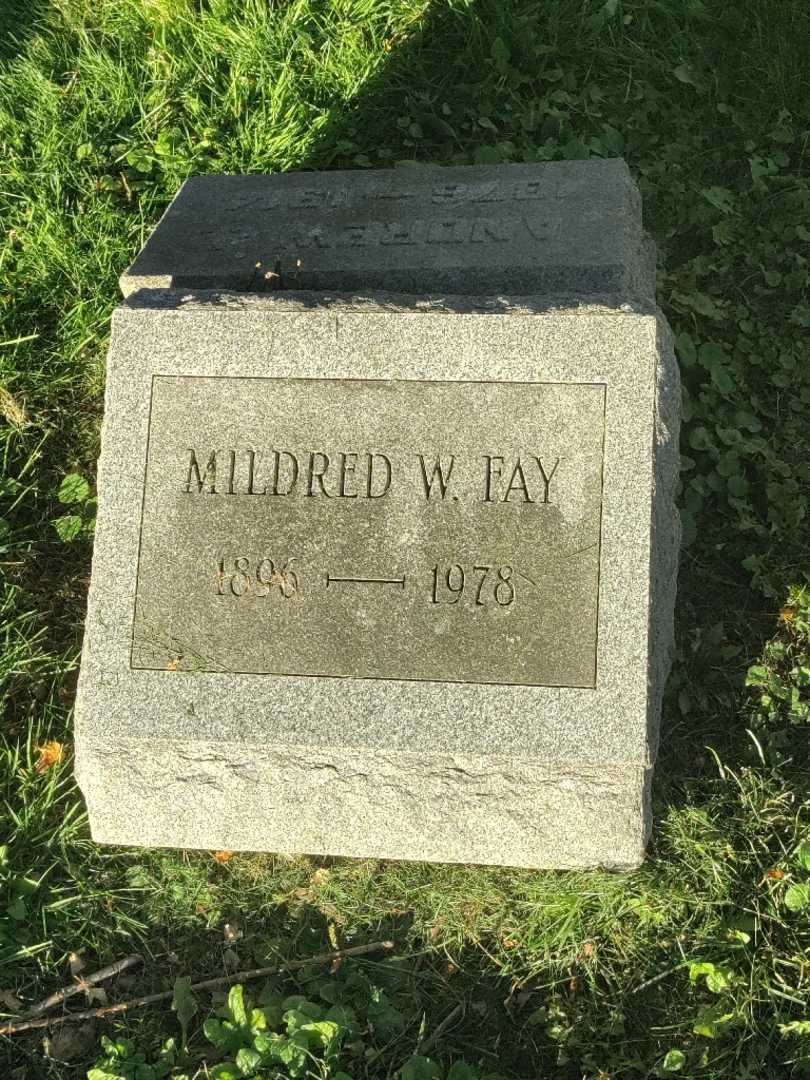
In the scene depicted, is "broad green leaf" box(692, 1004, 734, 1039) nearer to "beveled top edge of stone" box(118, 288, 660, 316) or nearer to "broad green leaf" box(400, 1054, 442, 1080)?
"broad green leaf" box(400, 1054, 442, 1080)

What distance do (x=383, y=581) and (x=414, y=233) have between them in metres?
1.13

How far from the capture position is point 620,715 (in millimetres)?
2686

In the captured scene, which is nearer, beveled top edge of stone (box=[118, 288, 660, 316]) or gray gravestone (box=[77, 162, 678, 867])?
gray gravestone (box=[77, 162, 678, 867])

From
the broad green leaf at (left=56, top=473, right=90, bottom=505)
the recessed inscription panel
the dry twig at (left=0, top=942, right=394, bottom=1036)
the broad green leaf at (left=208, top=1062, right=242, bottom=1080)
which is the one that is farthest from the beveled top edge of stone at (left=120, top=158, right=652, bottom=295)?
the broad green leaf at (left=208, top=1062, right=242, bottom=1080)

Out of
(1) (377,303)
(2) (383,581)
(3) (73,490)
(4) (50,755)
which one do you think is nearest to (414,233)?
(1) (377,303)

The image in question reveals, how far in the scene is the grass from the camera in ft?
9.86

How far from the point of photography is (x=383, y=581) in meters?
2.80

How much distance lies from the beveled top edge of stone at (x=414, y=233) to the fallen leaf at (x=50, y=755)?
131cm

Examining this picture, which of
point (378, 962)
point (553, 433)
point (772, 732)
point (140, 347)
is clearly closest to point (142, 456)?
point (140, 347)

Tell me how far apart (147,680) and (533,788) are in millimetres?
944

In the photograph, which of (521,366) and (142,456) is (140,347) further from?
(521,366)

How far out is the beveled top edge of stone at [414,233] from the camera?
321 cm

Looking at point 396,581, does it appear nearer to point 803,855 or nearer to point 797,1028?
point 803,855

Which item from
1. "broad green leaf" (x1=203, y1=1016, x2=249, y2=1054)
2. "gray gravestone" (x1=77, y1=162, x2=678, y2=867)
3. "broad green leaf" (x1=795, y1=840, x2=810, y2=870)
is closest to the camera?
"gray gravestone" (x1=77, y1=162, x2=678, y2=867)
